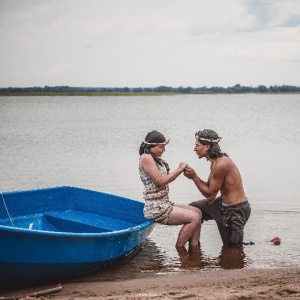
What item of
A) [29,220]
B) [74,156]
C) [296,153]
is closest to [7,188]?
[29,220]

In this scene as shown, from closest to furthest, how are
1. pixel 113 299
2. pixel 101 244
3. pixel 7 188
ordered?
pixel 113 299, pixel 101 244, pixel 7 188

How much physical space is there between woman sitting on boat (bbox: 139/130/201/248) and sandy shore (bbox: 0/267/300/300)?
2.65ft

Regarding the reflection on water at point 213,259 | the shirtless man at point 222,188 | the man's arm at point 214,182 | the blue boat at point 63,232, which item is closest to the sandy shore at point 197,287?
the blue boat at point 63,232

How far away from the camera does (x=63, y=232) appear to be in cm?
601

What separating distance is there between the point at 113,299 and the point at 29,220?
2.97 metres

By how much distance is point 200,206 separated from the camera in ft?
25.0

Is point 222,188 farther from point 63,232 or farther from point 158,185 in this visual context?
point 63,232

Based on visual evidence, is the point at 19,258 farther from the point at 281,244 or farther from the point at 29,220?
the point at 281,244

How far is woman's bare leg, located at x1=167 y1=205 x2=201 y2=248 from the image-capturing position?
279 inches

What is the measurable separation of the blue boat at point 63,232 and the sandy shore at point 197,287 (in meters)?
0.23

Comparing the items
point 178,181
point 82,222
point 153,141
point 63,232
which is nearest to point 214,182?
point 153,141

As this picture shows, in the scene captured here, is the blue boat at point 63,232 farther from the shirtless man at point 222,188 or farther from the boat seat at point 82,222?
the shirtless man at point 222,188

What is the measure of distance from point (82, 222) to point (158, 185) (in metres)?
1.49

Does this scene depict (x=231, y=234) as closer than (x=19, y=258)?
No
